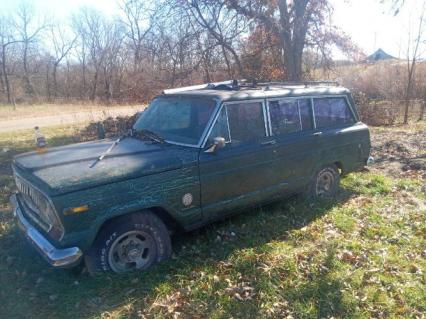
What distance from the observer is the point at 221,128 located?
14.3 ft

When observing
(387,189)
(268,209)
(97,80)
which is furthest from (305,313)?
(97,80)

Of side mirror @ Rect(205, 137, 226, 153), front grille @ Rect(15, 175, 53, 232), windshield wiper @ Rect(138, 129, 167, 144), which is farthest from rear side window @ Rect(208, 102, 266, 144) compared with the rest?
front grille @ Rect(15, 175, 53, 232)

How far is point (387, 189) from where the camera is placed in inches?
259

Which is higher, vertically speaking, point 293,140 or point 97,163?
point 97,163

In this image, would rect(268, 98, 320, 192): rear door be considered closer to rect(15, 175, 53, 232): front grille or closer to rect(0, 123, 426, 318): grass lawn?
rect(0, 123, 426, 318): grass lawn

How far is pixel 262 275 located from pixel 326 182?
2672 millimetres

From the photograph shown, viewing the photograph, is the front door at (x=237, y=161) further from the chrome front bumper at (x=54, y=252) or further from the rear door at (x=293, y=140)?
the chrome front bumper at (x=54, y=252)

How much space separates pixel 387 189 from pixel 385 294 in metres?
3.40

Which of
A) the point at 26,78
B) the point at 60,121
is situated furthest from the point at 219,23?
the point at 26,78

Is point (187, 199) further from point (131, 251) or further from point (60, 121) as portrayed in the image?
point (60, 121)

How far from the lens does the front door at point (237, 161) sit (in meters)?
4.23

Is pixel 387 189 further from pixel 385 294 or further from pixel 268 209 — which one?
pixel 385 294

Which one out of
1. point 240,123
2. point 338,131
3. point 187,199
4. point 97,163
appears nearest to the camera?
point 97,163

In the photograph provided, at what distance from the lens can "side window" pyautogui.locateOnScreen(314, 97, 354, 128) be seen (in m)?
5.60
